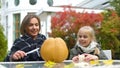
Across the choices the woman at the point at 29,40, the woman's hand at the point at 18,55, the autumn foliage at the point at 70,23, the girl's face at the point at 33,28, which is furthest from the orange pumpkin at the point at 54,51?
the autumn foliage at the point at 70,23

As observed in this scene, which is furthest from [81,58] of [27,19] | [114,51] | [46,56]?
[114,51]

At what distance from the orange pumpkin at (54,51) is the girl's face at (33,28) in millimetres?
701

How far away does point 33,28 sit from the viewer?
318 centimetres

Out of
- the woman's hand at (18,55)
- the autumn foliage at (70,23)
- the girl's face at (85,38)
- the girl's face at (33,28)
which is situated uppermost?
the girl's face at (33,28)

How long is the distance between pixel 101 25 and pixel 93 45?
9792 mm

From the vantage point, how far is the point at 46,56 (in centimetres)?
243

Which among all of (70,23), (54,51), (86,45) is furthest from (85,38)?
(70,23)

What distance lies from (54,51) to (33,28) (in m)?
0.75

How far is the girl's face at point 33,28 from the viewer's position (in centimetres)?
318

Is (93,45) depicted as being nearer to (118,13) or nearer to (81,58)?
(81,58)

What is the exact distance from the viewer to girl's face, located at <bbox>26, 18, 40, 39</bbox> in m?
3.18

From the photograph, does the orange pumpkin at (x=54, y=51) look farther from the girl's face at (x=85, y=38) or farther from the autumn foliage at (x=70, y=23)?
the autumn foliage at (x=70, y=23)

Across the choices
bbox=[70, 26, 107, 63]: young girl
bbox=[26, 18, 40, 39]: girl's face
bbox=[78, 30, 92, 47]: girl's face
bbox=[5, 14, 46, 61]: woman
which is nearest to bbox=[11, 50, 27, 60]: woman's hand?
bbox=[5, 14, 46, 61]: woman

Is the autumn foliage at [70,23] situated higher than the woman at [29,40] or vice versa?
the woman at [29,40]
